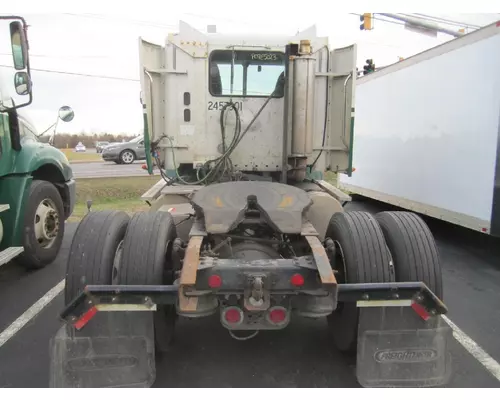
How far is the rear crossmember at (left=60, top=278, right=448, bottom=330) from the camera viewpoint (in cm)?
260

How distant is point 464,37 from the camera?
6.28 metres

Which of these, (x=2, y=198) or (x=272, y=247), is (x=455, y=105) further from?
(x=2, y=198)

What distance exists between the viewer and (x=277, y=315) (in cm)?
276

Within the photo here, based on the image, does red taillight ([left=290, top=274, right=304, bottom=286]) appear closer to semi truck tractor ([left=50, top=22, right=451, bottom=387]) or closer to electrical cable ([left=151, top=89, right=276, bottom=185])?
semi truck tractor ([left=50, top=22, right=451, bottom=387])

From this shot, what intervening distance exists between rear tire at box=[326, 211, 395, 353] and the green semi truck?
353 centimetres

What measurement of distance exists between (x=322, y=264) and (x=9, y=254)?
3751 mm

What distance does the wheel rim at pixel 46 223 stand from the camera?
5.67m

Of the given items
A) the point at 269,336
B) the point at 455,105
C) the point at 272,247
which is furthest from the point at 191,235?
the point at 455,105

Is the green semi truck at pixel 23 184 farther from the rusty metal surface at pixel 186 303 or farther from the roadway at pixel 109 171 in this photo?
the roadway at pixel 109 171

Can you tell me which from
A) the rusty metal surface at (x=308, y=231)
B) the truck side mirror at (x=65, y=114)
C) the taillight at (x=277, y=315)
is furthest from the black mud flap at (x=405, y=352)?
the truck side mirror at (x=65, y=114)

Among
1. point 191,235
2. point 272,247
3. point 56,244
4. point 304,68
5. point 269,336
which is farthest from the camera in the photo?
point 56,244

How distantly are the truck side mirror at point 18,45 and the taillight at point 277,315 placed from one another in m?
4.01

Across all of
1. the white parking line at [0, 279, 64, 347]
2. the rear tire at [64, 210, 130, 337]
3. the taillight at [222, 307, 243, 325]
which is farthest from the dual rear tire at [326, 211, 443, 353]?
the white parking line at [0, 279, 64, 347]

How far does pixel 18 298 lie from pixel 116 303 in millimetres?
3003
